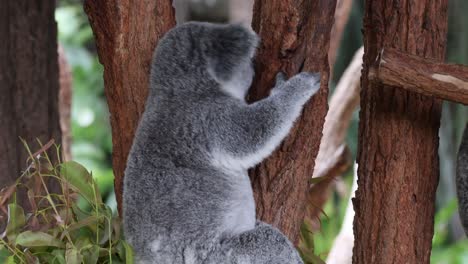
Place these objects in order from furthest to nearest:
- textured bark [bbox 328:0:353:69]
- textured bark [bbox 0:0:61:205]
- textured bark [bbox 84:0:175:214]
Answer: textured bark [bbox 328:0:353:69]
textured bark [bbox 0:0:61:205]
textured bark [bbox 84:0:175:214]

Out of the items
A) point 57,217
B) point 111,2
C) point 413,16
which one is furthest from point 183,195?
point 413,16

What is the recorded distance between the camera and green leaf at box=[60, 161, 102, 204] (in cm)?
208

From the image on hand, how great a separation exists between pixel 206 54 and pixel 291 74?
24 centimetres

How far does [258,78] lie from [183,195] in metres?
0.42

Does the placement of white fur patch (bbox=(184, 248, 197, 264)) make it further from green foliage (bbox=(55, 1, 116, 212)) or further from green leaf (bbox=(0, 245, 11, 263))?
green foliage (bbox=(55, 1, 116, 212))

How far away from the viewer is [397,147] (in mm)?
2070

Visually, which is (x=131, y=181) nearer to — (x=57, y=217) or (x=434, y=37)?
(x=57, y=217)

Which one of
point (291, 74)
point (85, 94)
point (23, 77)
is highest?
point (291, 74)

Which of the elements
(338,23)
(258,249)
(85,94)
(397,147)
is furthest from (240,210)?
(85,94)

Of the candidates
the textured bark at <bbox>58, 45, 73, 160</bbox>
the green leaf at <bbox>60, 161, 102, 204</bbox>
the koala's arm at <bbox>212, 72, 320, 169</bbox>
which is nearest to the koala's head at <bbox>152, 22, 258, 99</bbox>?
the koala's arm at <bbox>212, 72, 320, 169</bbox>

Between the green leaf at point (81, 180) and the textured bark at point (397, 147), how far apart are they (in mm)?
803

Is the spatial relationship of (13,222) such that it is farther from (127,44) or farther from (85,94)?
(85,94)

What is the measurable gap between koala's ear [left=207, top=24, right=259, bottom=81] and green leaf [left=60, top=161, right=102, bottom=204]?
0.50m

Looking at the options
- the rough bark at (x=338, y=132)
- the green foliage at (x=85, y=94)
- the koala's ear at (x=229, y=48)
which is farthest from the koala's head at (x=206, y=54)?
the green foliage at (x=85, y=94)
